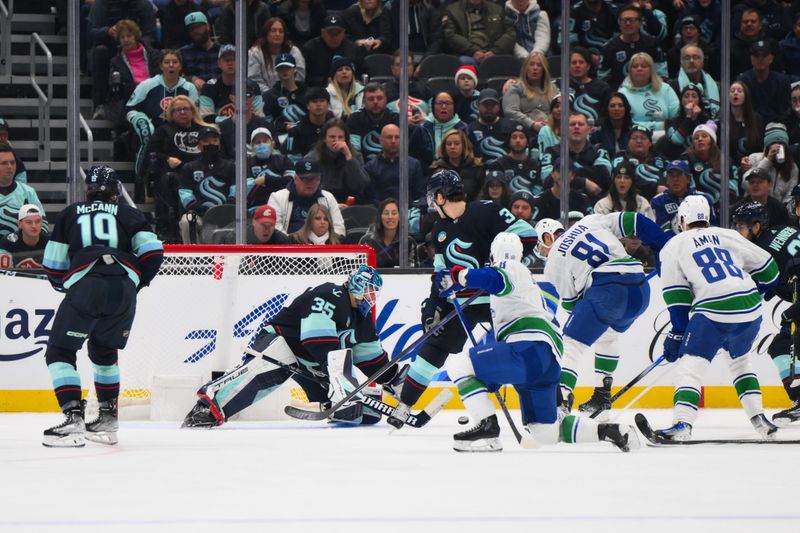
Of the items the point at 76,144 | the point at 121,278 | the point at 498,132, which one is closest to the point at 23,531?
the point at 121,278

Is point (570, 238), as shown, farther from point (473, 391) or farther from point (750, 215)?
point (473, 391)

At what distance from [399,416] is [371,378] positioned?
0.23m

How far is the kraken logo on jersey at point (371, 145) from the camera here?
863 cm

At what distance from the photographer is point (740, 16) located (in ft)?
→ 30.6

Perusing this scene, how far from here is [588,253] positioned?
684cm

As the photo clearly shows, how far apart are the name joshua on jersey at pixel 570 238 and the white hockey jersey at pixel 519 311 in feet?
4.90

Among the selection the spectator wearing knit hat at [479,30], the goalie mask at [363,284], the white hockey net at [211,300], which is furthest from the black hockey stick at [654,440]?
the spectator wearing knit hat at [479,30]

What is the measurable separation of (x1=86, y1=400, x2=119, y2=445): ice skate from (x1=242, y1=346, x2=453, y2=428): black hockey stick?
1.14 m

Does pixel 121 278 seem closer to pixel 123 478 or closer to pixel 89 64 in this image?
pixel 123 478

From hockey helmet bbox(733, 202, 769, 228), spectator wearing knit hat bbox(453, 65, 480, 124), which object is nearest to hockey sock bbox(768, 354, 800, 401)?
hockey helmet bbox(733, 202, 769, 228)

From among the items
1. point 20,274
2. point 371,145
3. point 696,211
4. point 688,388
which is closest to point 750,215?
point 696,211

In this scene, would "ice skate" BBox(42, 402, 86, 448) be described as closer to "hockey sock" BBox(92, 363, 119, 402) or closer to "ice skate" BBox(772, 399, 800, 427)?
"hockey sock" BBox(92, 363, 119, 402)

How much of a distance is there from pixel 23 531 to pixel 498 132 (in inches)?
234

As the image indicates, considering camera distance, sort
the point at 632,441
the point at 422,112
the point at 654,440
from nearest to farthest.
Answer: the point at 632,441 < the point at 654,440 < the point at 422,112
